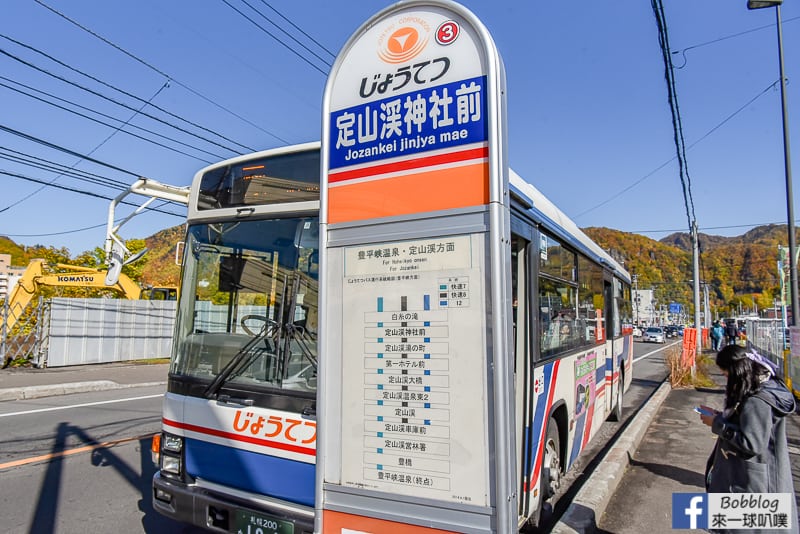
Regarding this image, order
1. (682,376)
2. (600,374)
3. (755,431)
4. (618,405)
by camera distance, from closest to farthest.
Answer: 1. (755,431)
2. (600,374)
3. (618,405)
4. (682,376)

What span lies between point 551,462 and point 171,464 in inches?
124

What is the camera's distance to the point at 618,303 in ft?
30.7

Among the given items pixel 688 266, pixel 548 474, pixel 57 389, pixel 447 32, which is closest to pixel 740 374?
pixel 548 474

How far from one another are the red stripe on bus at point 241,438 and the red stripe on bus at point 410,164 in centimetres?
169

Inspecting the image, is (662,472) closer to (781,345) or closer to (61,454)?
(61,454)

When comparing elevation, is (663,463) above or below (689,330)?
below

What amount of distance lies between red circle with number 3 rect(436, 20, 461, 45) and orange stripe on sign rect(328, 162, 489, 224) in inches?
→ 24.6

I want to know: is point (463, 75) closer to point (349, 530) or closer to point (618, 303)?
point (349, 530)

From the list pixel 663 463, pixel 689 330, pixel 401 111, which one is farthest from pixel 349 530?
pixel 689 330

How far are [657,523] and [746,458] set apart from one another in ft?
7.11

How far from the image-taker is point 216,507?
11.5 ft

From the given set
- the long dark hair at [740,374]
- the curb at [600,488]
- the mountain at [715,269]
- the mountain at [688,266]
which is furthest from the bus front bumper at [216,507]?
the mountain at [715,269]

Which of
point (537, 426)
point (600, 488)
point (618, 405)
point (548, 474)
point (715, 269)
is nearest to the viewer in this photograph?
point (537, 426)

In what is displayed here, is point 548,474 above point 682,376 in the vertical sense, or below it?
above
